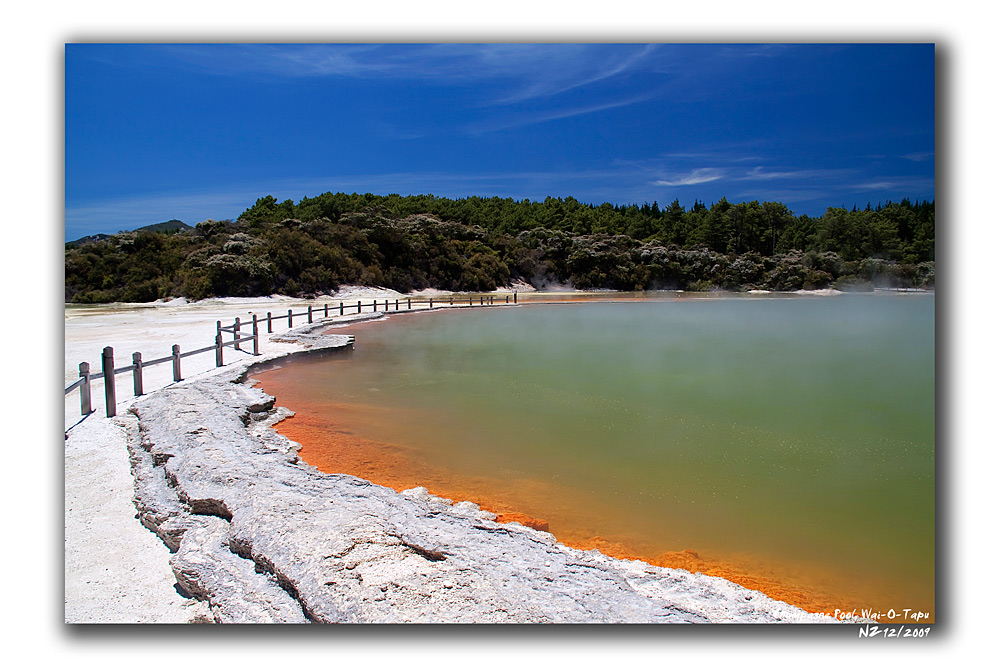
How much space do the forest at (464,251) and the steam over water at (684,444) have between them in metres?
2.92

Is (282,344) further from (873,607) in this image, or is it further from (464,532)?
(873,607)

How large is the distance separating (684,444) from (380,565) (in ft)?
12.9

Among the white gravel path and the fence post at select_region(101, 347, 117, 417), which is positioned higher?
the fence post at select_region(101, 347, 117, 417)

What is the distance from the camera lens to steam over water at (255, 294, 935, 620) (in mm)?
3799

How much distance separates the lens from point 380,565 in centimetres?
281

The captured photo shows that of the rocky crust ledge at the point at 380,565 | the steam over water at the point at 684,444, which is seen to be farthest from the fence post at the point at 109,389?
the rocky crust ledge at the point at 380,565

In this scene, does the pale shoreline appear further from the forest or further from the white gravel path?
the forest

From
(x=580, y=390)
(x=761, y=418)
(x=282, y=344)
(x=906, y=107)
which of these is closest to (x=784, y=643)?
(x=906, y=107)

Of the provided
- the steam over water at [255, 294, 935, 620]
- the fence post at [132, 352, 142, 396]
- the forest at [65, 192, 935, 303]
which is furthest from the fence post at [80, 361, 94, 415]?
the forest at [65, 192, 935, 303]

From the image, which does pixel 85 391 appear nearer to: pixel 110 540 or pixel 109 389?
pixel 109 389

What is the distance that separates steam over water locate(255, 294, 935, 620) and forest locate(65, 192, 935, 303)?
2.92 m

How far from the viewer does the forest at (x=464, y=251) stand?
2611 cm

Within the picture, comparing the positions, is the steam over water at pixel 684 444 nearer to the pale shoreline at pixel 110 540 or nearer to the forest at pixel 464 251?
the pale shoreline at pixel 110 540

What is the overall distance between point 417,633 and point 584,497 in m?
2.26
